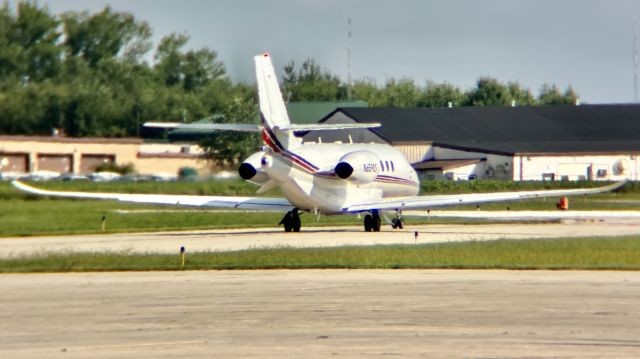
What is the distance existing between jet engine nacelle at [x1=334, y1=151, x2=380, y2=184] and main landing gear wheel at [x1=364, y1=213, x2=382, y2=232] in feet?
5.03

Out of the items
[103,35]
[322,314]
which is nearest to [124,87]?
[103,35]

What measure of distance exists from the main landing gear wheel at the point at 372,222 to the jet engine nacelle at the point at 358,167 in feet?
5.03

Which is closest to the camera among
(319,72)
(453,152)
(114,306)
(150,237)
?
(114,306)

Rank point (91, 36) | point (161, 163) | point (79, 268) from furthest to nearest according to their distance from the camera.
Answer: point (91, 36), point (161, 163), point (79, 268)

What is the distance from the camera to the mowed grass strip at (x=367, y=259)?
36.7 m

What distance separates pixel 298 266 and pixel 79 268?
6328 mm

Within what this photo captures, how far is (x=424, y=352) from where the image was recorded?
68.3 feet

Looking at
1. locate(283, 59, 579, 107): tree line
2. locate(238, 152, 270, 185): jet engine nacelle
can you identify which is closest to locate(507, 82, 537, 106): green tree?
locate(283, 59, 579, 107): tree line

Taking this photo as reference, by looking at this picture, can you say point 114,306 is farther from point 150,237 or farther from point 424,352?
point 150,237

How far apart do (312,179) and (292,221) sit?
3.55m

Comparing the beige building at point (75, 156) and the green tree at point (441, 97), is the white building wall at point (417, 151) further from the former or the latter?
the green tree at point (441, 97)

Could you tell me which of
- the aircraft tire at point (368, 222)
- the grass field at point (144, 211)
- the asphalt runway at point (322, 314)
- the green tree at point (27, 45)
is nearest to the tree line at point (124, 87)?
the green tree at point (27, 45)

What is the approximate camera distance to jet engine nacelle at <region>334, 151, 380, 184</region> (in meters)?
52.4

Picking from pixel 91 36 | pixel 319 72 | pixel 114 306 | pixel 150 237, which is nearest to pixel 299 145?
pixel 150 237
